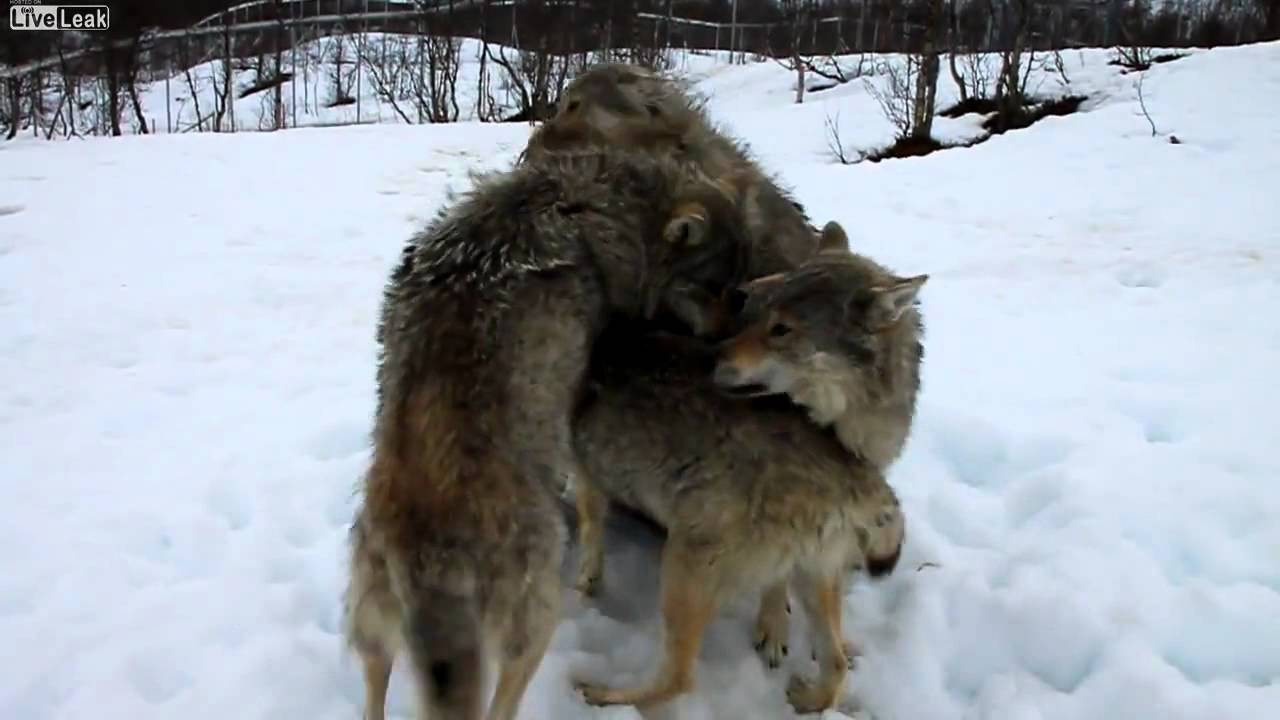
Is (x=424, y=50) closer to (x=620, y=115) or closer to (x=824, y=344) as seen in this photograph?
Result: (x=620, y=115)

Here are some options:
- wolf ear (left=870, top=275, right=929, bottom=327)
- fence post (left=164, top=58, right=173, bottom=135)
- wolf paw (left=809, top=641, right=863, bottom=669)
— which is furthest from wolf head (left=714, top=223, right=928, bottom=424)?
fence post (left=164, top=58, right=173, bottom=135)

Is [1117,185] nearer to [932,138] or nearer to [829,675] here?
[932,138]

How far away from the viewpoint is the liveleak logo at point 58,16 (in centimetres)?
2116

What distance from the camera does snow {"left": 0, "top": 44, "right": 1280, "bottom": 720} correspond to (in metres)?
3.02

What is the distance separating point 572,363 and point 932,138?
46.8ft

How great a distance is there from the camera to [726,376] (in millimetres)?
2926

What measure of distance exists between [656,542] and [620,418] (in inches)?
35.8

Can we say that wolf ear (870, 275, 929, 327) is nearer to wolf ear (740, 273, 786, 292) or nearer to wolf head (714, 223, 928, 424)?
wolf head (714, 223, 928, 424)

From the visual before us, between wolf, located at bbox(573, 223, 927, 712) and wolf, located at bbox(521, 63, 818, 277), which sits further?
wolf, located at bbox(521, 63, 818, 277)

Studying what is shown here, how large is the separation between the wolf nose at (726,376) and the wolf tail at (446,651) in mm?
1003

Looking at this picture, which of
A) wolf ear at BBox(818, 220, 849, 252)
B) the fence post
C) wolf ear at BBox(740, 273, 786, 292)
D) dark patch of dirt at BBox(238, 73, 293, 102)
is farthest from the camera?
dark patch of dirt at BBox(238, 73, 293, 102)

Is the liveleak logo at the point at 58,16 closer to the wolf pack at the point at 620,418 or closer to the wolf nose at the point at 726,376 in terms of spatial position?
the wolf pack at the point at 620,418

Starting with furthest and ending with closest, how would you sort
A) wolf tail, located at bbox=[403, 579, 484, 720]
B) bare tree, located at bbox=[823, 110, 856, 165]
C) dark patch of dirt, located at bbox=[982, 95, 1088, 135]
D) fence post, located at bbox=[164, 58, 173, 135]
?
fence post, located at bbox=[164, 58, 173, 135] < dark patch of dirt, located at bbox=[982, 95, 1088, 135] < bare tree, located at bbox=[823, 110, 856, 165] < wolf tail, located at bbox=[403, 579, 484, 720]

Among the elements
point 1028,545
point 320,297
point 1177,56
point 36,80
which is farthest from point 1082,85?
point 36,80
